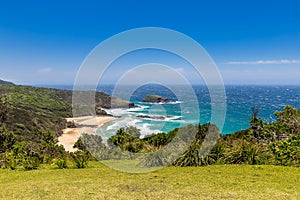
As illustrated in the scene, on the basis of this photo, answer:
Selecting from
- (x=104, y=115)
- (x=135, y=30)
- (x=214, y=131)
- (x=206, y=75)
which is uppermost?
(x=135, y=30)

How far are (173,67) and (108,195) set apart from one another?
14.7 feet

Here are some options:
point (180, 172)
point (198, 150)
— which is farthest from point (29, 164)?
point (198, 150)

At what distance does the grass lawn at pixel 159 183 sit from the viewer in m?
5.12

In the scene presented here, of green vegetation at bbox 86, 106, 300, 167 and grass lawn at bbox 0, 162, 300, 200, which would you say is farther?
green vegetation at bbox 86, 106, 300, 167

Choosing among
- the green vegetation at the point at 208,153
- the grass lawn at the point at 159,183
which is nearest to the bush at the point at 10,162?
the grass lawn at the point at 159,183

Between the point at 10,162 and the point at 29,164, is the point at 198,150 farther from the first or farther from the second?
the point at 10,162

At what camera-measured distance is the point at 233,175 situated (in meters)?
6.61

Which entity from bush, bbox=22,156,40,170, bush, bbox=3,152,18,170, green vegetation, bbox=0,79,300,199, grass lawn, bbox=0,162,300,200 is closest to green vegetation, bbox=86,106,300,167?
green vegetation, bbox=0,79,300,199

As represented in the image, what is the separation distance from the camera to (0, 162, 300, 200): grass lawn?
5.12 meters

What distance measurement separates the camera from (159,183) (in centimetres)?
590

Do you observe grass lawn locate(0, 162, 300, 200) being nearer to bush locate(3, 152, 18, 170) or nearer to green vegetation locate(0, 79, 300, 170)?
bush locate(3, 152, 18, 170)

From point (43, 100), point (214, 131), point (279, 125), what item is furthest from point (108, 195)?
point (43, 100)

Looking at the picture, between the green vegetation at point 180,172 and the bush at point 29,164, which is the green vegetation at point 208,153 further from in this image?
the bush at point 29,164

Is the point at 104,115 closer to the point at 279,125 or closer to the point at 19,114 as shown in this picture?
the point at 19,114
